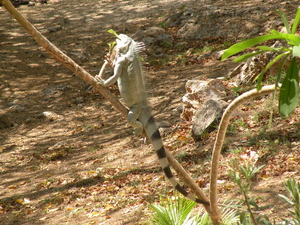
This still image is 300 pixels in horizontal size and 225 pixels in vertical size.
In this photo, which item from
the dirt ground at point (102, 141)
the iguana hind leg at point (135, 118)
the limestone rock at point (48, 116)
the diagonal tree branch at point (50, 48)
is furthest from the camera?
the limestone rock at point (48, 116)

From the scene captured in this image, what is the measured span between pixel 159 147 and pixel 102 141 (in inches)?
143

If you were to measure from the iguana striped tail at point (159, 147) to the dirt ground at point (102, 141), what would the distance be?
399 millimetres

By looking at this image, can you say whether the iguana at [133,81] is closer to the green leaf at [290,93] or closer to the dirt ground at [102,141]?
the dirt ground at [102,141]

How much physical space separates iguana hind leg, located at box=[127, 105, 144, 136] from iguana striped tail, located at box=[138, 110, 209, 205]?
0.04 meters

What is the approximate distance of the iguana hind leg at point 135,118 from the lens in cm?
293

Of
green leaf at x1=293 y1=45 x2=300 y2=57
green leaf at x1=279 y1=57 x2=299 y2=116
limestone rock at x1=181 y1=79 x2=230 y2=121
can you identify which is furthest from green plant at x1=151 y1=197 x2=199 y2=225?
limestone rock at x1=181 y1=79 x2=230 y2=121

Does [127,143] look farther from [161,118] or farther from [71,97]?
[71,97]

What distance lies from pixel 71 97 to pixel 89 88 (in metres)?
0.52

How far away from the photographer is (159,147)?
8.52ft

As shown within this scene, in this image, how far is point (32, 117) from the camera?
7688 millimetres

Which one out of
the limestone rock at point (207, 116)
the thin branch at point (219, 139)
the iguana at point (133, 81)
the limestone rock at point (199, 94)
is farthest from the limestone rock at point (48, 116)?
the thin branch at point (219, 139)

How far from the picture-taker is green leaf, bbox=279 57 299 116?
46.9 inches

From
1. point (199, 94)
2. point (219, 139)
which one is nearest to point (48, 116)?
point (199, 94)

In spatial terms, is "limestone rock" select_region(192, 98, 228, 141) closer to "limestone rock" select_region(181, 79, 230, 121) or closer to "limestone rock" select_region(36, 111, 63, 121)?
"limestone rock" select_region(181, 79, 230, 121)
